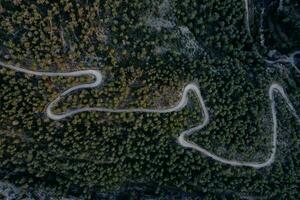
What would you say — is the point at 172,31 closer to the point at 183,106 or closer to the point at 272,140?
the point at 183,106

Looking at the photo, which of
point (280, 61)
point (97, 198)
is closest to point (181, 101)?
point (97, 198)

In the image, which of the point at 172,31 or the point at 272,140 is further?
the point at 272,140

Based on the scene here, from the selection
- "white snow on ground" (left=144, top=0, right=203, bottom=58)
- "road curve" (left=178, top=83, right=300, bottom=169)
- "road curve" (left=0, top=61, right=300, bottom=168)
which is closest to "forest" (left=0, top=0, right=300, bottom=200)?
"white snow on ground" (left=144, top=0, right=203, bottom=58)

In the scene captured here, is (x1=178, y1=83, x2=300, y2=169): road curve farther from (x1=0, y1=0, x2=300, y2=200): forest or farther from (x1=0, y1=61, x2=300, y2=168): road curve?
(x1=0, y1=0, x2=300, y2=200): forest

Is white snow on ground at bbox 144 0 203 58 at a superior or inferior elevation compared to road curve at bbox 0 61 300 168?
superior

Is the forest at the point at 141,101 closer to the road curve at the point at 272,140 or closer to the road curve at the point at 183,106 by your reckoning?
the road curve at the point at 183,106

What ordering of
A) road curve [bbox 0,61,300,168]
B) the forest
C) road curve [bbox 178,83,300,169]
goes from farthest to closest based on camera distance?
1. road curve [bbox 178,83,300,169]
2. road curve [bbox 0,61,300,168]
3. the forest

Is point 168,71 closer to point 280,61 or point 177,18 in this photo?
point 177,18

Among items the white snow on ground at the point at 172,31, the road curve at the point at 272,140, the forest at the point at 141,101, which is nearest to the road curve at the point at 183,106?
the road curve at the point at 272,140

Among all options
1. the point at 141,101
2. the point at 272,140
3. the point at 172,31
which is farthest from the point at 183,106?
the point at 272,140
